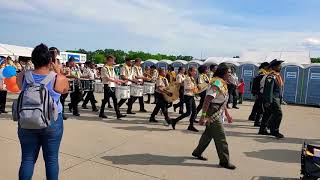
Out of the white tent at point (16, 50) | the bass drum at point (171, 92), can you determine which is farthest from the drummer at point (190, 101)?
the white tent at point (16, 50)

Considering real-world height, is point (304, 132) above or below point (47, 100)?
below

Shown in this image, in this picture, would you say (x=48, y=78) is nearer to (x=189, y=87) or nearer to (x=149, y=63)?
(x=189, y=87)

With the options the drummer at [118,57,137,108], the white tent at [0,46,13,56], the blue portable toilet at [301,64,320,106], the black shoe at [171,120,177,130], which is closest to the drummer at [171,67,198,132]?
the black shoe at [171,120,177,130]

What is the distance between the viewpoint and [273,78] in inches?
301

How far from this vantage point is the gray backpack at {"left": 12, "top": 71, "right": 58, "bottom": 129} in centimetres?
326

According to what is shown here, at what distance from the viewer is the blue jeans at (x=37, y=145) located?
344 centimetres

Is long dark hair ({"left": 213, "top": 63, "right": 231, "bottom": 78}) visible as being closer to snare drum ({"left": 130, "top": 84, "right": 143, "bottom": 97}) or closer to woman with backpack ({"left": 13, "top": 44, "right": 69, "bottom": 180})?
woman with backpack ({"left": 13, "top": 44, "right": 69, "bottom": 180})

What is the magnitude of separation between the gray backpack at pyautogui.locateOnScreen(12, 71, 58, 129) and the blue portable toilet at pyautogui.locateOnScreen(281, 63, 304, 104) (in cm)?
1642

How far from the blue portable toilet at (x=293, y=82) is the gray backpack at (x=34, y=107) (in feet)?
53.9

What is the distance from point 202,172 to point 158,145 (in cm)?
170

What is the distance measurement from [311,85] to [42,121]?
16483 mm

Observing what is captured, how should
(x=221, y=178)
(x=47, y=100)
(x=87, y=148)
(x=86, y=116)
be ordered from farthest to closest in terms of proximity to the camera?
1. (x=86, y=116)
2. (x=87, y=148)
3. (x=221, y=178)
4. (x=47, y=100)

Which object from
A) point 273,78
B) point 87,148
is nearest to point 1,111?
point 87,148

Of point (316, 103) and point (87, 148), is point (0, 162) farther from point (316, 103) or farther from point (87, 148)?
point (316, 103)
